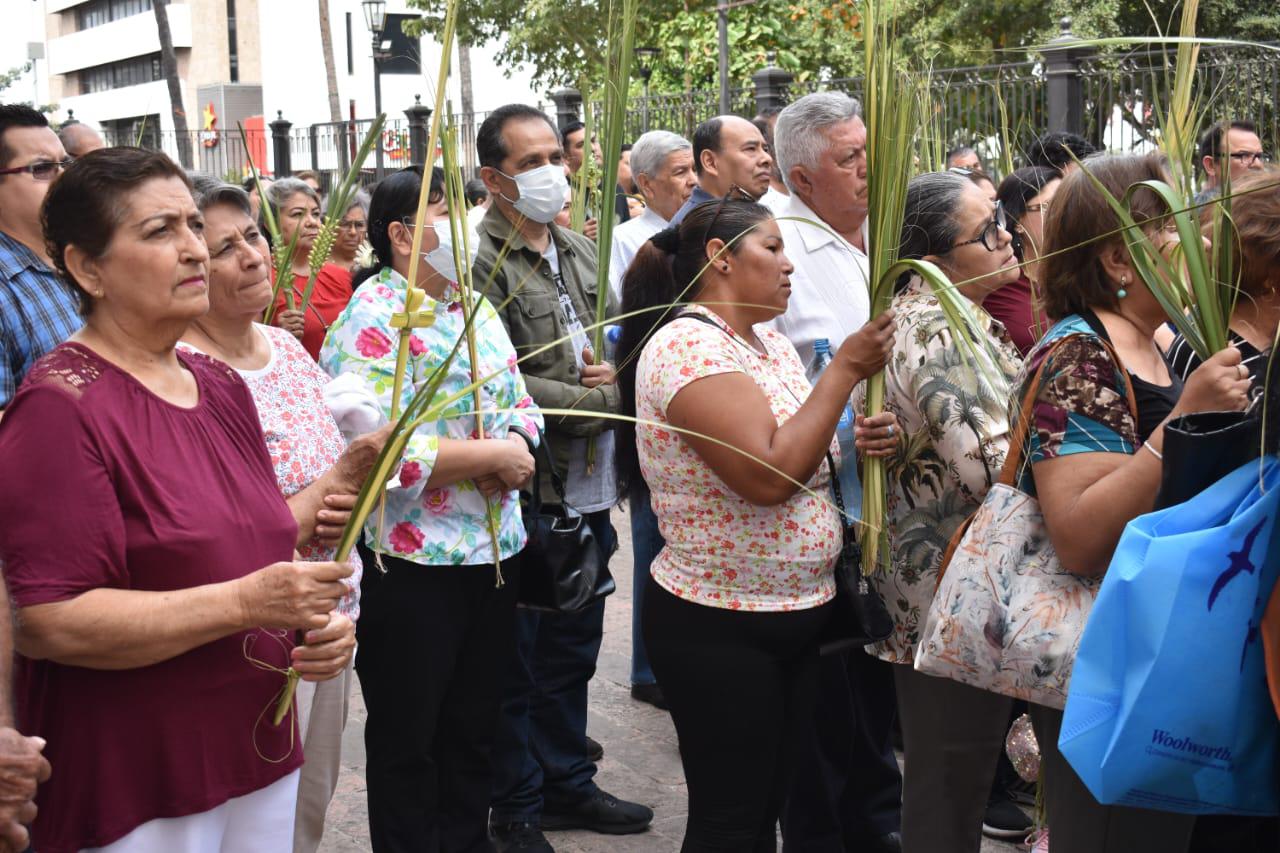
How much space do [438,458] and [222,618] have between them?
1211mm

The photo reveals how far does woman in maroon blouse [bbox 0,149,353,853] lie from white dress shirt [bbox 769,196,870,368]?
6.91ft

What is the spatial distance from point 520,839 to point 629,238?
291 centimetres

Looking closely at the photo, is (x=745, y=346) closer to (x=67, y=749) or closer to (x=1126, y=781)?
(x=1126, y=781)

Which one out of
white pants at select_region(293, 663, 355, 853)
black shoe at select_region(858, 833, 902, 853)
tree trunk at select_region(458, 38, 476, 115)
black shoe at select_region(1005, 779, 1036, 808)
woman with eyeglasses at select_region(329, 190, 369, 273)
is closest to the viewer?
white pants at select_region(293, 663, 355, 853)

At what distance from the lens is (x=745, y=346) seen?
334 cm

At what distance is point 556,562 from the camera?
12.7ft

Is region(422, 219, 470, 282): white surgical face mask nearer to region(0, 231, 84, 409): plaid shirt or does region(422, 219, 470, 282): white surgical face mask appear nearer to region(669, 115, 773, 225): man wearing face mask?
region(0, 231, 84, 409): plaid shirt

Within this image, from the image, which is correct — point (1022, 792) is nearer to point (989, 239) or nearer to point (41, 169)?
point (989, 239)

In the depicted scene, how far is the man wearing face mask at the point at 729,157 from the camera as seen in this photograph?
19.6 feet

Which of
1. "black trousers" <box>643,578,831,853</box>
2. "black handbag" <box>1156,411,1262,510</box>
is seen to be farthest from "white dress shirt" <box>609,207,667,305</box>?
"black handbag" <box>1156,411,1262,510</box>

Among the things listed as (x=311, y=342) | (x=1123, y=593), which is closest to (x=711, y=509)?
(x=1123, y=593)

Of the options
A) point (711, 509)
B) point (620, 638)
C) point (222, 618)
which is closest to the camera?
point (222, 618)

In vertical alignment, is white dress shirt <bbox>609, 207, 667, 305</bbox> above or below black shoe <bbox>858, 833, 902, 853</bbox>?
above

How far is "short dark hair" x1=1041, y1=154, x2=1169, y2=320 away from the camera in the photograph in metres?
2.76
